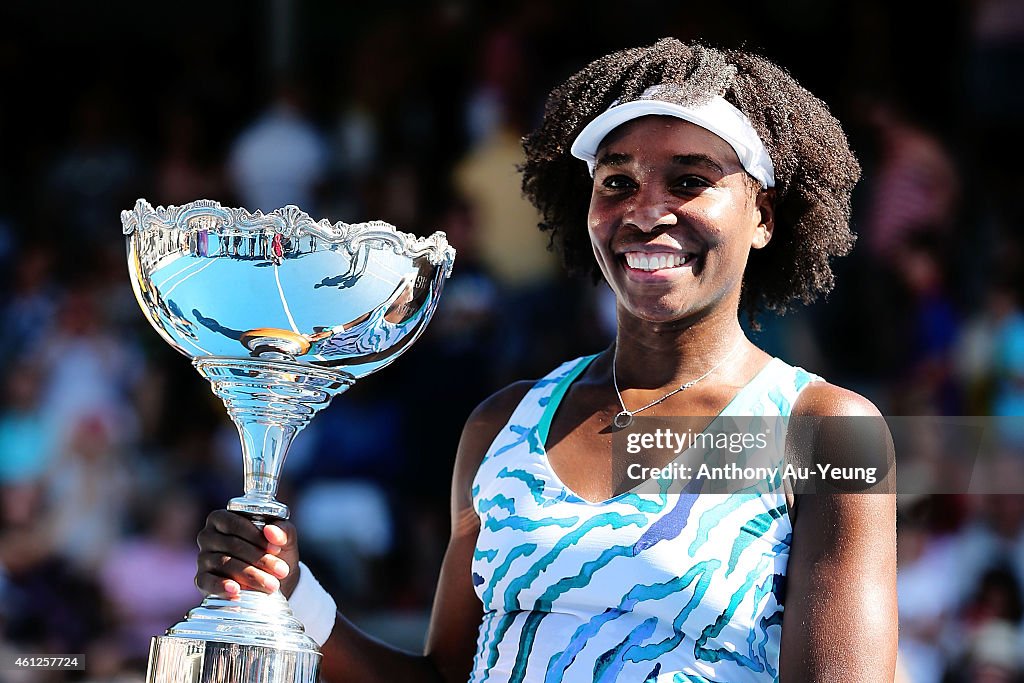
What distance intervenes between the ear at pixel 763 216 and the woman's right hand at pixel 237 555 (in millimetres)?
827

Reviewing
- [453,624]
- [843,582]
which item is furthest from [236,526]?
[843,582]

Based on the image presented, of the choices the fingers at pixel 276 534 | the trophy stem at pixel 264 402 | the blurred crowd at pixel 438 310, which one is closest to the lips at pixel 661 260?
the trophy stem at pixel 264 402

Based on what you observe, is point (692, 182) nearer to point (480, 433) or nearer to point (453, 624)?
point (480, 433)

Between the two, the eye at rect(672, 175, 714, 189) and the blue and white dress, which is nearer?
the blue and white dress

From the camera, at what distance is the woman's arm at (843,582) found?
6.53 ft

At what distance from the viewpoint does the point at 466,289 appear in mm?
5703

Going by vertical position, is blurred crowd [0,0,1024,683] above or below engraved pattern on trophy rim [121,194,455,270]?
above

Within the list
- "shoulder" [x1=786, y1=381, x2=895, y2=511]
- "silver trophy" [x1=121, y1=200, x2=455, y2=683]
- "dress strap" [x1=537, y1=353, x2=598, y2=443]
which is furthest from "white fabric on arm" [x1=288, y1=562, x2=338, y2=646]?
"shoulder" [x1=786, y1=381, x2=895, y2=511]

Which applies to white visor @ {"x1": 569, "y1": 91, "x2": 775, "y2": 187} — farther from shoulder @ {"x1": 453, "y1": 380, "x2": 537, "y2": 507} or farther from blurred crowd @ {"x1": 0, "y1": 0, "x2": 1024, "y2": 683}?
blurred crowd @ {"x1": 0, "y1": 0, "x2": 1024, "y2": 683}

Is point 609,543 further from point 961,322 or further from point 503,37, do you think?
point 503,37

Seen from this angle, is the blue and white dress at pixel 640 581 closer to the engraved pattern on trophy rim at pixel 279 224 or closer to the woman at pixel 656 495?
the woman at pixel 656 495

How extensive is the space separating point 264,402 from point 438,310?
3.43m

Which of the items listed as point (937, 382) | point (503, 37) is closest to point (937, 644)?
point (937, 382)

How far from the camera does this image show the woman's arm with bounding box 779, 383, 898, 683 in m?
1.99
